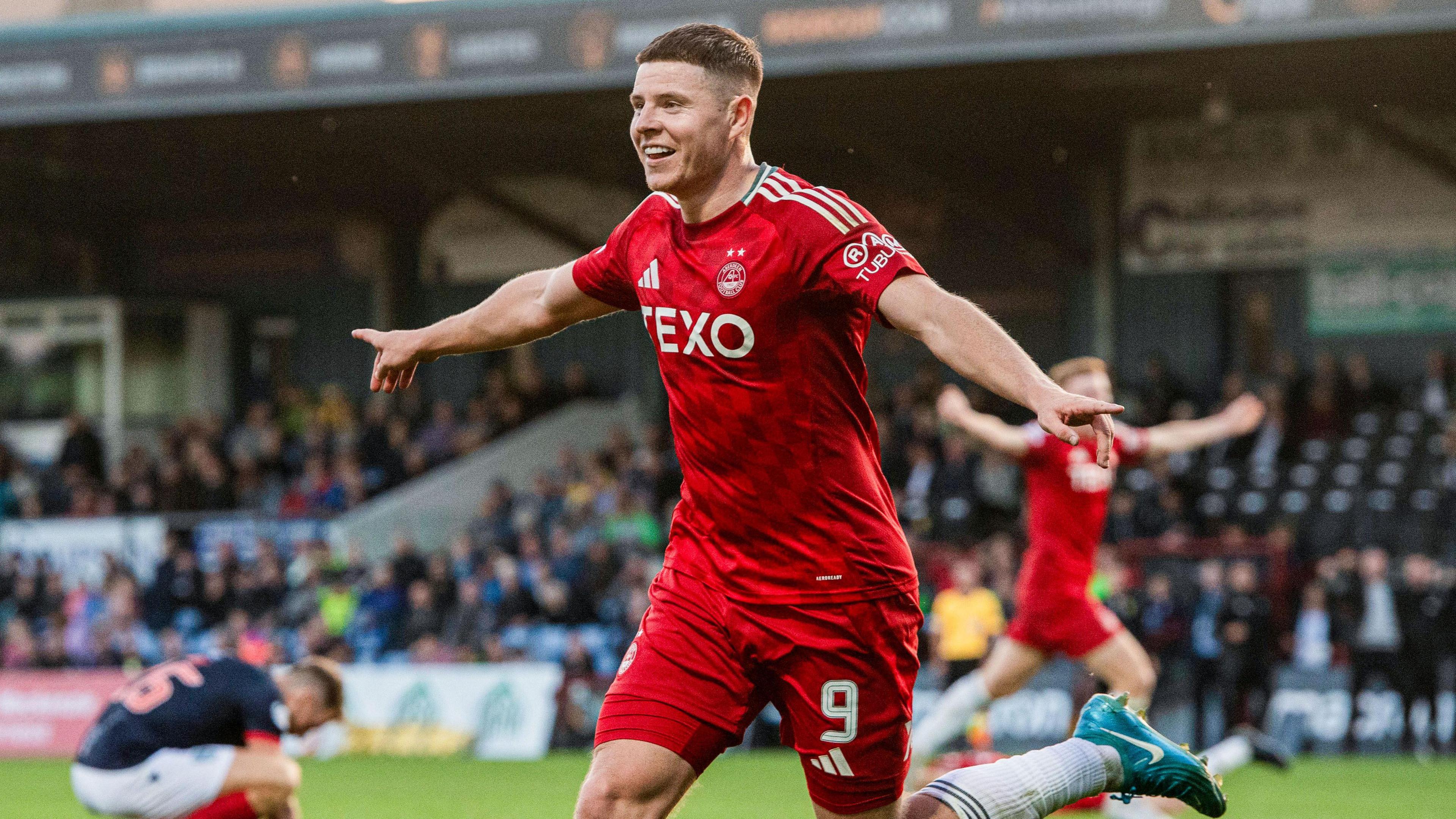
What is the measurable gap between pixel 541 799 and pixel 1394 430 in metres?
10.3

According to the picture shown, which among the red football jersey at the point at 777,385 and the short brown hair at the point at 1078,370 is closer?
the red football jersey at the point at 777,385

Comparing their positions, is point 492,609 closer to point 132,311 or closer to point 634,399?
point 634,399

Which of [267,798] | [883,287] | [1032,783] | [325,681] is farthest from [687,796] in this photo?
[883,287]

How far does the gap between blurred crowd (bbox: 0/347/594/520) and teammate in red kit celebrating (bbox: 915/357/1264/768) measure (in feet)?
43.5

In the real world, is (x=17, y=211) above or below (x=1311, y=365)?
above

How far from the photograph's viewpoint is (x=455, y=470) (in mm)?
22703

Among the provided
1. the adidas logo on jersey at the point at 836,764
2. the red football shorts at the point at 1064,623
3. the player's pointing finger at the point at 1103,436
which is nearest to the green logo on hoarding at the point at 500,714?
the red football shorts at the point at 1064,623

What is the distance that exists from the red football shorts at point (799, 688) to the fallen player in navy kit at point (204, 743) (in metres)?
3.14

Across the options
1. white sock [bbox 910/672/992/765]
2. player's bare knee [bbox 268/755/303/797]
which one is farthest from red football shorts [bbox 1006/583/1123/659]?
player's bare knee [bbox 268/755/303/797]

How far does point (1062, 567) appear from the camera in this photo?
9.23 meters

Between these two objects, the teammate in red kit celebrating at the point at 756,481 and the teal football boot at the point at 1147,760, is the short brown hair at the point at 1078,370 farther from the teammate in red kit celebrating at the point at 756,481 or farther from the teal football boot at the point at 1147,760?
the teammate in red kit celebrating at the point at 756,481

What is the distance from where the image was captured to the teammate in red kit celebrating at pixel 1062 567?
9094 millimetres

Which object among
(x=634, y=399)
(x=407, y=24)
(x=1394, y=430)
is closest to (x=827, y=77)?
(x=407, y=24)

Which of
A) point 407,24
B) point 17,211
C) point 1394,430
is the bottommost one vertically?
point 1394,430
